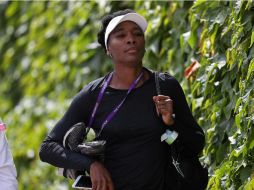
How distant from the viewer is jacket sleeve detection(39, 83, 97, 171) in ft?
16.8

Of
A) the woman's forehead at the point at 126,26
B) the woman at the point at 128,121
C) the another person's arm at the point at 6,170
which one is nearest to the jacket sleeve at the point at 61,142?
the woman at the point at 128,121

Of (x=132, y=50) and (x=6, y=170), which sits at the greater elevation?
(x=132, y=50)

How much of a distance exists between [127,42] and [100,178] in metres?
0.79

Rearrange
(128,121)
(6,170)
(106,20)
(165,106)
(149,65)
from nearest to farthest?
(165,106) → (128,121) → (6,170) → (106,20) → (149,65)

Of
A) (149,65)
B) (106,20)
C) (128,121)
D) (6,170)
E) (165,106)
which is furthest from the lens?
(149,65)

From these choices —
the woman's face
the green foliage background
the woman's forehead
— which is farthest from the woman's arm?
the green foliage background

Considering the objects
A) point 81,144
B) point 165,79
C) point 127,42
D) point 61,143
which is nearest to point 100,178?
point 81,144

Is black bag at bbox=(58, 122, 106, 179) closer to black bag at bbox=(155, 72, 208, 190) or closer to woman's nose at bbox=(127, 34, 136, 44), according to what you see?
black bag at bbox=(155, 72, 208, 190)

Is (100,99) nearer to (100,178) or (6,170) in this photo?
(100,178)

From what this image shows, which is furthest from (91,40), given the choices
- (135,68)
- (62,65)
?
(135,68)

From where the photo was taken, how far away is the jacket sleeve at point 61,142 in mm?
5129

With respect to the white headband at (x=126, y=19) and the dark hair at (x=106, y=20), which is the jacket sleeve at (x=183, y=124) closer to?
the white headband at (x=126, y=19)

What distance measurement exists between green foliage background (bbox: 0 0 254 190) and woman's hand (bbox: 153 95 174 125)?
2.31ft

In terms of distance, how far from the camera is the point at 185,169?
16.8ft
